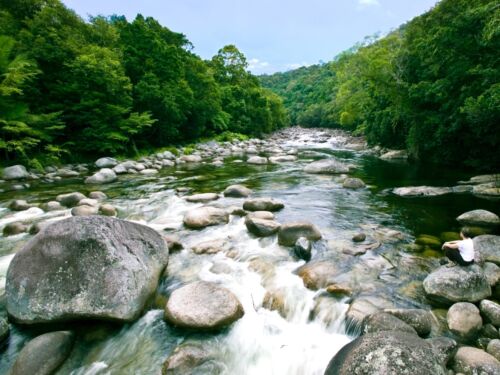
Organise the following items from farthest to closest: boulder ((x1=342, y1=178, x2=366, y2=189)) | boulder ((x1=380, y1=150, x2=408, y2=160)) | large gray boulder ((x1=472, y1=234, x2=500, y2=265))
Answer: boulder ((x1=380, y1=150, x2=408, y2=160)) → boulder ((x1=342, y1=178, x2=366, y2=189)) → large gray boulder ((x1=472, y1=234, x2=500, y2=265))

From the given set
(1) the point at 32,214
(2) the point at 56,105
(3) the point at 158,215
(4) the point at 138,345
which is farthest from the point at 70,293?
(2) the point at 56,105

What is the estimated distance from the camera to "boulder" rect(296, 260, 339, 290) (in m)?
4.93

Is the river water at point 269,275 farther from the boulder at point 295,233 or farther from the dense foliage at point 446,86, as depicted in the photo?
the dense foliage at point 446,86

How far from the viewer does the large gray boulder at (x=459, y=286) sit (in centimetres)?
423

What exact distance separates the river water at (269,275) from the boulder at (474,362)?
1.08 metres

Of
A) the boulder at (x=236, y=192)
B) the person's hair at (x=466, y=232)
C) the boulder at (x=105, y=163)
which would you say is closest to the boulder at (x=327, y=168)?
the boulder at (x=236, y=192)

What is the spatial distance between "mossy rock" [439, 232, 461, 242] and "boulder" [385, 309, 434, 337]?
3.35 m

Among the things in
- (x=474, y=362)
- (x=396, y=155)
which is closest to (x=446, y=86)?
(x=396, y=155)

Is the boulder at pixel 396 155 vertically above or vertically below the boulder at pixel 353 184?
below

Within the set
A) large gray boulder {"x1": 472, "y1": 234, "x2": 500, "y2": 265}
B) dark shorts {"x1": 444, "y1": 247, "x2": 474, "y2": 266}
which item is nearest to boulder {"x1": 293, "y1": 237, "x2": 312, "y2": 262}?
dark shorts {"x1": 444, "y1": 247, "x2": 474, "y2": 266}

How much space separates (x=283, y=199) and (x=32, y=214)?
7.90 meters

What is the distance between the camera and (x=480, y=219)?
737cm

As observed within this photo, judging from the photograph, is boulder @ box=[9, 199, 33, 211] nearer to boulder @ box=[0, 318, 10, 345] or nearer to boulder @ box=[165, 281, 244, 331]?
boulder @ box=[0, 318, 10, 345]

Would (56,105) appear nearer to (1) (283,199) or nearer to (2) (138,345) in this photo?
(1) (283,199)
